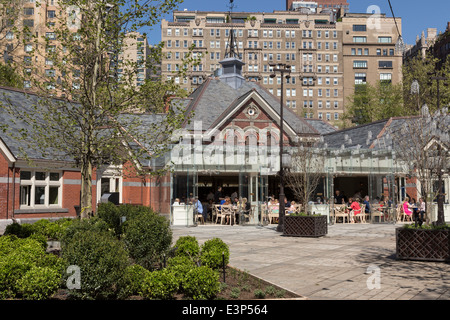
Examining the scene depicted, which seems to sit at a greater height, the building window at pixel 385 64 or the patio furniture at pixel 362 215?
the building window at pixel 385 64

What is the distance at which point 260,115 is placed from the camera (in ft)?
123

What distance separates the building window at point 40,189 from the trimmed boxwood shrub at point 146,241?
1393 cm

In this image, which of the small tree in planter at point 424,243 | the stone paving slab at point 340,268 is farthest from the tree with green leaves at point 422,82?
the small tree in planter at point 424,243

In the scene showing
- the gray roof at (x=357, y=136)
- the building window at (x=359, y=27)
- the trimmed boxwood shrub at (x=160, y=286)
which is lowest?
the trimmed boxwood shrub at (x=160, y=286)

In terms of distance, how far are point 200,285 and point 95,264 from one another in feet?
5.58

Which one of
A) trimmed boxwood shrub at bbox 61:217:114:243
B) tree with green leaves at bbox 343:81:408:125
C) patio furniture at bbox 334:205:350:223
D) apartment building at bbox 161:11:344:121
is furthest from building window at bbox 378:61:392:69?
trimmed boxwood shrub at bbox 61:217:114:243

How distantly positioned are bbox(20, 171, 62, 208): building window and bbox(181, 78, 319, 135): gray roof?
1322 centimetres

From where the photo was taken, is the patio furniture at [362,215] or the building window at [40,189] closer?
the building window at [40,189]

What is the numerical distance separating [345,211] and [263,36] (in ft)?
291

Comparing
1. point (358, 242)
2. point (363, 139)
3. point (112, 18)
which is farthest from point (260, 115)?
point (112, 18)

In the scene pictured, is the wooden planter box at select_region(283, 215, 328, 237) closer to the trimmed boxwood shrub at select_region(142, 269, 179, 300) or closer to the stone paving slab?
the stone paving slab

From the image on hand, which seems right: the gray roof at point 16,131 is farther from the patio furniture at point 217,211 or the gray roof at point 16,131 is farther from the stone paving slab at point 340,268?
the stone paving slab at point 340,268

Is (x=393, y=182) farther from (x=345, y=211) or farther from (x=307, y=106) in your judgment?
(x=307, y=106)

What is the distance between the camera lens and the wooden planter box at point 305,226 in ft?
60.5
